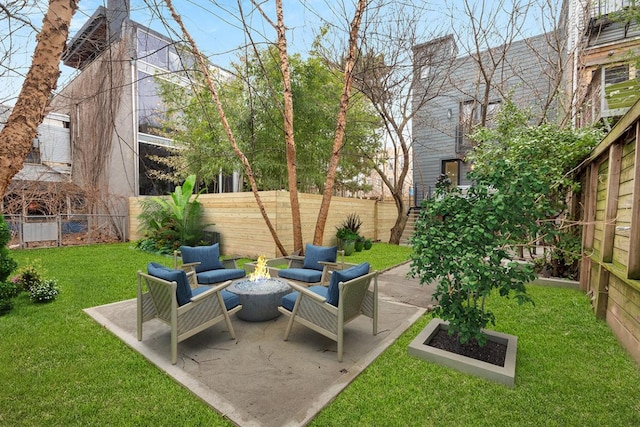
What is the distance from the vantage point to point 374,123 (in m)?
11.3

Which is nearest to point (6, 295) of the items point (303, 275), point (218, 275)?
point (218, 275)

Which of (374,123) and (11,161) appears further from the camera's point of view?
(374,123)

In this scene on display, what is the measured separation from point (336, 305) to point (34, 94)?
108 inches

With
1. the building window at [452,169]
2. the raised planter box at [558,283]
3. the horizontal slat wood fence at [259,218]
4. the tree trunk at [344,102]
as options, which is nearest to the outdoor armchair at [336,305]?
the tree trunk at [344,102]

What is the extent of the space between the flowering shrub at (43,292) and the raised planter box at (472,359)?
17.7 feet

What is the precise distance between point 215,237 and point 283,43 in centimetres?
617

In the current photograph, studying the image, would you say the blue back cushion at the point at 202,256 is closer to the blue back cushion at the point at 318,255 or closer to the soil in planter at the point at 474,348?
the blue back cushion at the point at 318,255

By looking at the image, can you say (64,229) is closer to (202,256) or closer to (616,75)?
(202,256)

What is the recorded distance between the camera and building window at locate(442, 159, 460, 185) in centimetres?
1465

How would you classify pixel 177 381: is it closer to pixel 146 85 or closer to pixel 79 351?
pixel 79 351

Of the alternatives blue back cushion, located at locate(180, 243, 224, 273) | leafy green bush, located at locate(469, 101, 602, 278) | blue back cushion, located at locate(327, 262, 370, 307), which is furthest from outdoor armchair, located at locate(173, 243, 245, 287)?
leafy green bush, located at locate(469, 101, 602, 278)

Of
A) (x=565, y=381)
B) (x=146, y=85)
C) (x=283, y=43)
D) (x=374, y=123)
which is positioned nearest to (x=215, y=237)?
(x=283, y=43)

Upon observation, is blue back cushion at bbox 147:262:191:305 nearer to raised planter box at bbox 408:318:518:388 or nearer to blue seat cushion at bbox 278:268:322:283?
blue seat cushion at bbox 278:268:322:283

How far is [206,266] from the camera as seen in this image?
17.0ft
